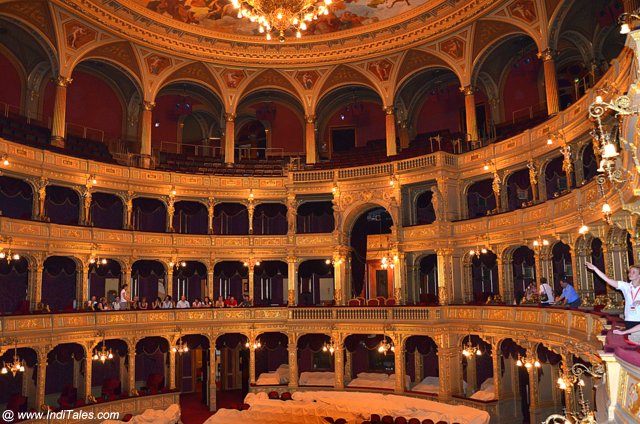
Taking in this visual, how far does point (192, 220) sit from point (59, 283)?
344 inches

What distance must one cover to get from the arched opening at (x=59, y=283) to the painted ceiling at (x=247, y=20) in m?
13.2

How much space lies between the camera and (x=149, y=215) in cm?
3275

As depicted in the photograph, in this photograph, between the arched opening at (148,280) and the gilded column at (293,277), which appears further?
the gilded column at (293,277)

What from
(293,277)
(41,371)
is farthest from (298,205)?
(41,371)

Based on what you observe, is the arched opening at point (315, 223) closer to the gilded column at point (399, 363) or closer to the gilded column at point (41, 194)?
the gilded column at point (399, 363)

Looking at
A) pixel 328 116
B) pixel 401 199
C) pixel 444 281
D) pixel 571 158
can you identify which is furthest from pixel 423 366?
pixel 328 116

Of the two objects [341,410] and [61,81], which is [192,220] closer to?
[61,81]

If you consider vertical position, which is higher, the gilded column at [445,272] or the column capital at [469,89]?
the column capital at [469,89]

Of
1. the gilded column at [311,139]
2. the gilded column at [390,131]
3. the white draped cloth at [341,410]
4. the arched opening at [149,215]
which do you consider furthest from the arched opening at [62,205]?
the gilded column at [390,131]

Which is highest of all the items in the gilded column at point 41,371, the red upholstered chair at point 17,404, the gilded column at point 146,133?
the gilded column at point 146,133

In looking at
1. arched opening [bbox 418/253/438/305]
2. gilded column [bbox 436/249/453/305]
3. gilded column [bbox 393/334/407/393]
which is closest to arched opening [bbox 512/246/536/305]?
gilded column [bbox 436/249/453/305]

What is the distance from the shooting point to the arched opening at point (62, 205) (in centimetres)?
2611

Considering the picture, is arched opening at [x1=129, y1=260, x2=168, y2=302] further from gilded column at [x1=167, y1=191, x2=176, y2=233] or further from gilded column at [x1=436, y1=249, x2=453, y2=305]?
gilded column at [x1=436, y1=249, x2=453, y2=305]

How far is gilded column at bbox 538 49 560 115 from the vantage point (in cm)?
2489
